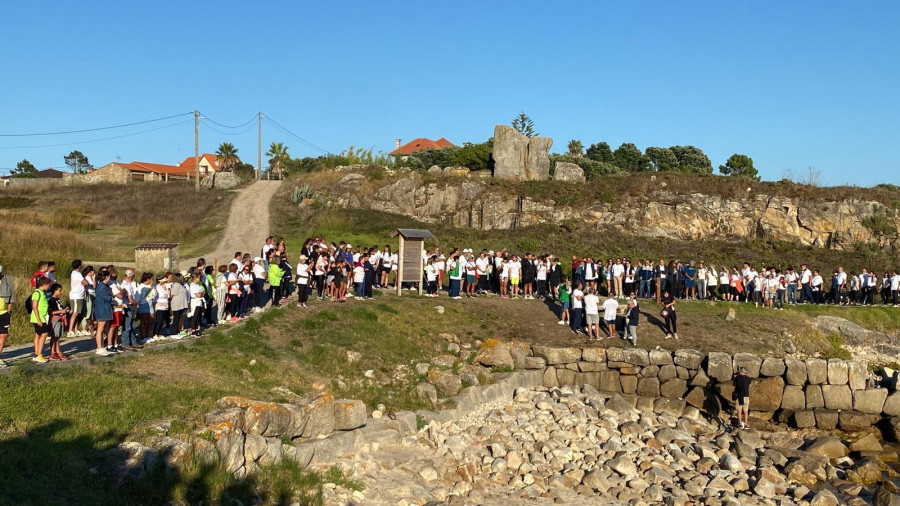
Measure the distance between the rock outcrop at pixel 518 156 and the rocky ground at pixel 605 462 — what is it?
26389 mm

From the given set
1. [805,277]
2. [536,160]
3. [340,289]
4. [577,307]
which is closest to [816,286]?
[805,277]

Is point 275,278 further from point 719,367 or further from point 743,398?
point 743,398

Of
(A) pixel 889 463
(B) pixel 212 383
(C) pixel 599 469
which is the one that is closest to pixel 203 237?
(B) pixel 212 383

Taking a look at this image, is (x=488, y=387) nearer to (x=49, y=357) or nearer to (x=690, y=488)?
(x=690, y=488)

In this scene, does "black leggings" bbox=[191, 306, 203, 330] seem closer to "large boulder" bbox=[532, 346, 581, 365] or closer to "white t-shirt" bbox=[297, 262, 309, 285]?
"white t-shirt" bbox=[297, 262, 309, 285]

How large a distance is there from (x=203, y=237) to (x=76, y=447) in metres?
27.0

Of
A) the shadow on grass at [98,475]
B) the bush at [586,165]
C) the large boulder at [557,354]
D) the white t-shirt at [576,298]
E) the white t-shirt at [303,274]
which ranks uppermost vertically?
the bush at [586,165]

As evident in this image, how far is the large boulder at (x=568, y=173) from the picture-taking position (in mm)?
42219

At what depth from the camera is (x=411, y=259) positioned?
21.7 meters

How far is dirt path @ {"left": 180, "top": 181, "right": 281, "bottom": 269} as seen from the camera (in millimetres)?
29188

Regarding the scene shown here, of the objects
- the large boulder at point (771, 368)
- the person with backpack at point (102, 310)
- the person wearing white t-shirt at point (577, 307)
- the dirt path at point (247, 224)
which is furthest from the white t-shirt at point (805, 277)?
the person with backpack at point (102, 310)

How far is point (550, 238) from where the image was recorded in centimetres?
3516

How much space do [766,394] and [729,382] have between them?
972mm

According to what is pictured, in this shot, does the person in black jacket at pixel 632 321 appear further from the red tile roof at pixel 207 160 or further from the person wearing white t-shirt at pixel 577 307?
the red tile roof at pixel 207 160
